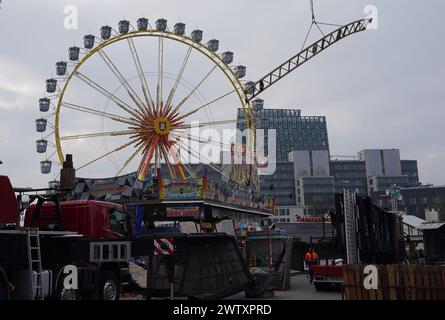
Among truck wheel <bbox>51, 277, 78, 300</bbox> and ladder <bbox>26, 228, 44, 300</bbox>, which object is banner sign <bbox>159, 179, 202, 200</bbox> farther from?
ladder <bbox>26, 228, 44, 300</bbox>

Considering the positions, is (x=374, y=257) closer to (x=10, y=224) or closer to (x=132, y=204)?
(x=10, y=224)

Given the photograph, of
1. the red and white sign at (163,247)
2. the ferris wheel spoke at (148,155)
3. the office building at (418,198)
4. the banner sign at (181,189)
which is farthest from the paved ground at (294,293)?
the office building at (418,198)

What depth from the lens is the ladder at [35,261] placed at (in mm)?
11235

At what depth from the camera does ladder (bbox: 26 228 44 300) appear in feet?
36.9

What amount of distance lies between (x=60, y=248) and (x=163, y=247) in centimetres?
265

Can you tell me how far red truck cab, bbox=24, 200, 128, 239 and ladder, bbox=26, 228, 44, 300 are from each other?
2307 millimetres

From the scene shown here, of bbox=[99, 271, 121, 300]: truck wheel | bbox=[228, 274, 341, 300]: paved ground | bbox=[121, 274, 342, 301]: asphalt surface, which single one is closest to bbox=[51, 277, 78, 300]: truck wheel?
bbox=[99, 271, 121, 300]: truck wheel

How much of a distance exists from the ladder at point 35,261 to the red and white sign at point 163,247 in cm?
307

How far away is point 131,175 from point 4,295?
21.2m

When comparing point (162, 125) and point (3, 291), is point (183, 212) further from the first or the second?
point (3, 291)

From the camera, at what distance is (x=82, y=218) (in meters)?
14.6

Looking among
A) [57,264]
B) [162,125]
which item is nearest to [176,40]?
[162,125]

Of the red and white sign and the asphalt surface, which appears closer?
the red and white sign

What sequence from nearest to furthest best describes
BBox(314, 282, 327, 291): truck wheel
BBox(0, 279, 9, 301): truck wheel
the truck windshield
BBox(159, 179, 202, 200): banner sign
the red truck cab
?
BBox(0, 279, 9, 301): truck wheel
the red truck cab
the truck windshield
BBox(314, 282, 327, 291): truck wheel
BBox(159, 179, 202, 200): banner sign
